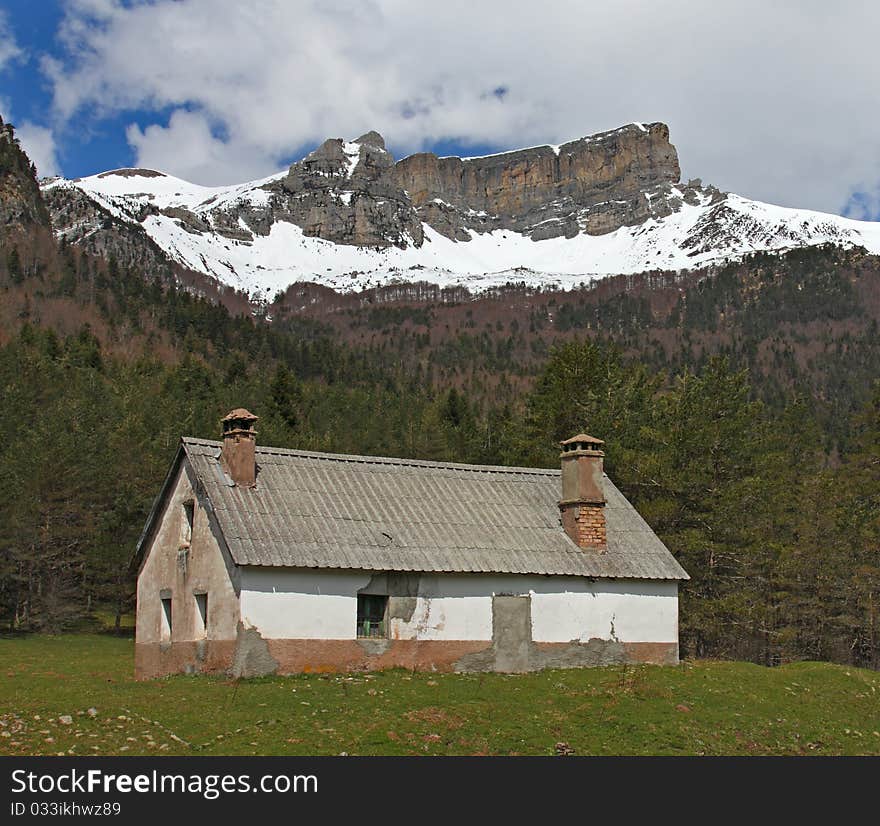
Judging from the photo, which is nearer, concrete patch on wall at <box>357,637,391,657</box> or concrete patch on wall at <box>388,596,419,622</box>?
concrete patch on wall at <box>357,637,391,657</box>

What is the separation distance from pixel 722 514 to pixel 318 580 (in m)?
22.1

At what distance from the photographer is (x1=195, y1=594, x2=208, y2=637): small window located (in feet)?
92.7

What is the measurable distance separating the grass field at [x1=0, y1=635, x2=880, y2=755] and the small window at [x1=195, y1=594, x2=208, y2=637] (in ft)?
4.71

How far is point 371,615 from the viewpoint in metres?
28.5

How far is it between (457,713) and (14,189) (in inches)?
7415

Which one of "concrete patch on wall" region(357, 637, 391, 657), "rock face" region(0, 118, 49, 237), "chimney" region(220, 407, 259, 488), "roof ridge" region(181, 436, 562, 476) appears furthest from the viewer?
"rock face" region(0, 118, 49, 237)

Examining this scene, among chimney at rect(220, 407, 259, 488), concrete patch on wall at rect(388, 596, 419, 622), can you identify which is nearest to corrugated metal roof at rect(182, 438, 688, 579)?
chimney at rect(220, 407, 259, 488)

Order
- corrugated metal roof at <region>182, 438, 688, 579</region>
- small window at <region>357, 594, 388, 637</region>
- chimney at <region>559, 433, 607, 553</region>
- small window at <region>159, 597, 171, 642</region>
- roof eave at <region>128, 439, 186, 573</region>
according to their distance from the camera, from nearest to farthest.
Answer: corrugated metal roof at <region>182, 438, 688, 579</region>, small window at <region>357, 594, 388, 637</region>, small window at <region>159, 597, 171, 642</region>, roof eave at <region>128, 439, 186, 573</region>, chimney at <region>559, 433, 607, 553</region>

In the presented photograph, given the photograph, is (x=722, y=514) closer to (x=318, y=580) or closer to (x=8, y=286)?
(x=318, y=580)

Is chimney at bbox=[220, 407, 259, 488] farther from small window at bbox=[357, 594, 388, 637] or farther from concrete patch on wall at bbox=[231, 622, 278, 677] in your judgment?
concrete patch on wall at bbox=[231, 622, 278, 677]

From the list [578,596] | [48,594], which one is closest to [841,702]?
[578,596]

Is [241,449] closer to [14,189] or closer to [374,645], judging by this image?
[374,645]

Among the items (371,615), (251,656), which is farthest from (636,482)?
(251,656)

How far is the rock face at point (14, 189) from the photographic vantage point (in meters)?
184
